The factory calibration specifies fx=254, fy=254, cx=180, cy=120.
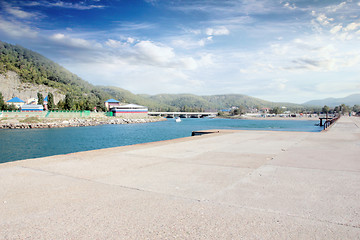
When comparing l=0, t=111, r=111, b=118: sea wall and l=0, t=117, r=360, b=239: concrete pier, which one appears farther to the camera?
l=0, t=111, r=111, b=118: sea wall

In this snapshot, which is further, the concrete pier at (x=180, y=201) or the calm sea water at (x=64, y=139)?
the calm sea water at (x=64, y=139)

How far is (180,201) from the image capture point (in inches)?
190

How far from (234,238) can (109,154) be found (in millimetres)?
8387

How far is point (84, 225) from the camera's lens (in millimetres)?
3775

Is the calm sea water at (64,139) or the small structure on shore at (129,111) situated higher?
the small structure on shore at (129,111)

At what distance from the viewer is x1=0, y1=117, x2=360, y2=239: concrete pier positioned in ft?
11.8

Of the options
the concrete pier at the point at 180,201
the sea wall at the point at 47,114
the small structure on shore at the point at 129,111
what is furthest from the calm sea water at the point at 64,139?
the small structure on shore at the point at 129,111

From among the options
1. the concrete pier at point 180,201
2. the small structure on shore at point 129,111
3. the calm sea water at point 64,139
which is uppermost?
the small structure on shore at point 129,111

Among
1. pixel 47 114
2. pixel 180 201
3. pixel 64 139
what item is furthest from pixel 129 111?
pixel 180 201

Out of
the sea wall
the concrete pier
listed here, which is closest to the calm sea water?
the concrete pier

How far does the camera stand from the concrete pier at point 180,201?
3.61 metres

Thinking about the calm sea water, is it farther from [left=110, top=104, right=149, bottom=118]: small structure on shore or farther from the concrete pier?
[left=110, top=104, right=149, bottom=118]: small structure on shore

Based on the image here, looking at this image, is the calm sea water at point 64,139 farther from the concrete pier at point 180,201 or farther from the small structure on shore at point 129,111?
the small structure on shore at point 129,111

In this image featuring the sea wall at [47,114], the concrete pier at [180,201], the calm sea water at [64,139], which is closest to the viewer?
the concrete pier at [180,201]
